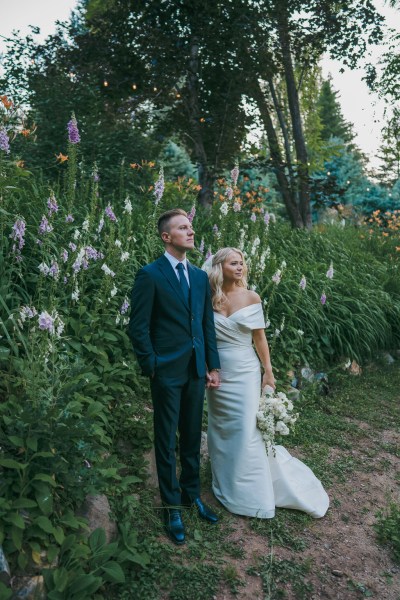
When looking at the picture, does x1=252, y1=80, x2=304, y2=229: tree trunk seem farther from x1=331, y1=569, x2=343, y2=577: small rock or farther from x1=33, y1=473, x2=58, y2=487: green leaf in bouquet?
x1=33, y1=473, x2=58, y2=487: green leaf in bouquet

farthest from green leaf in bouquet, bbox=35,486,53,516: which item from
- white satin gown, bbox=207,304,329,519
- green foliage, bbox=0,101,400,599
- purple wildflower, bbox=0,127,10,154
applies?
purple wildflower, bbox=0,127,10,154

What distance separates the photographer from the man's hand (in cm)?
337

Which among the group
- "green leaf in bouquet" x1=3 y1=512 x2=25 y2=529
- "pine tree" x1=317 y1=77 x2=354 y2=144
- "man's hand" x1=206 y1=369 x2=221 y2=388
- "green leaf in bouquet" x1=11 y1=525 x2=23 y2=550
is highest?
"pine tree" x1=317 y1=77 x2=354 y2=144

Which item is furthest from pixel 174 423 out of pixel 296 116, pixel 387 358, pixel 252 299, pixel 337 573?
pixel 296 116

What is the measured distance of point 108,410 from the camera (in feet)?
12.1

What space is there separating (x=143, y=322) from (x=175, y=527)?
124cm

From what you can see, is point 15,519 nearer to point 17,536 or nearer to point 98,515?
point 17,536

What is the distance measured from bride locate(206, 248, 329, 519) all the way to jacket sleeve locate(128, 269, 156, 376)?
0.76 metres

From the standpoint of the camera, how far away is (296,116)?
9.72 meters

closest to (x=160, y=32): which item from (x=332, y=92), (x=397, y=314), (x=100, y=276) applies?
(x=100, y=276)

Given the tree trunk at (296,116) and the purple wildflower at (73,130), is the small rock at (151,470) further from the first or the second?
the tree trunk at (296,116)

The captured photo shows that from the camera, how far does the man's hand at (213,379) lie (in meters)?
3.37

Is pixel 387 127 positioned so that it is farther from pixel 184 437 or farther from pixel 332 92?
pixel 332 92

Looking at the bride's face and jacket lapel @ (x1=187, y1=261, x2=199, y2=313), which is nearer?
jacket lapel @ (x1=187, y1=261, x2=199, y2=313)
